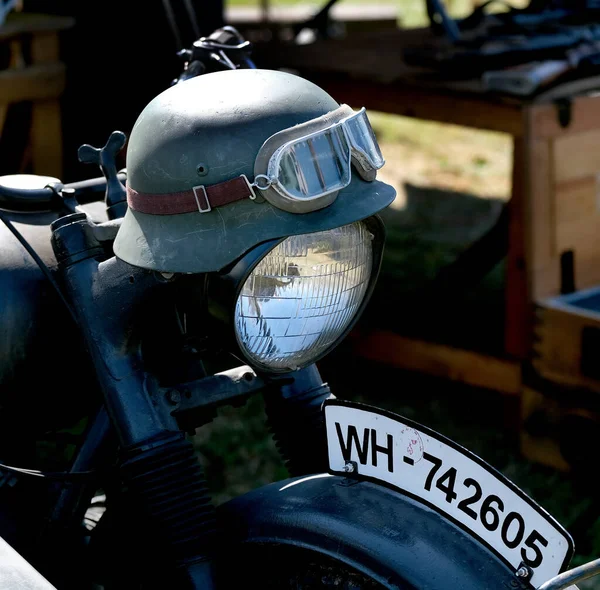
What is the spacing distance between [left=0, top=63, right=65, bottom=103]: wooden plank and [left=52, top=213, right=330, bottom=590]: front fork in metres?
2.02

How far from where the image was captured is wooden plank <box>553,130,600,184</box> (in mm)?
2666

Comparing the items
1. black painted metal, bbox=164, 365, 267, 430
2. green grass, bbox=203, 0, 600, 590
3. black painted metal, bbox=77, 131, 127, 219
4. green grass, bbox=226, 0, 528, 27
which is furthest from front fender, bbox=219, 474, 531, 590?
green grass, bbox=226, 0, 528, 27

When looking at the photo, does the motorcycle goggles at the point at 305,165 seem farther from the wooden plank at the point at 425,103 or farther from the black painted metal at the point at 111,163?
the wooden plank at the point at 425,103

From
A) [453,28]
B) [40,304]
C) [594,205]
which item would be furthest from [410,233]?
[40,304]

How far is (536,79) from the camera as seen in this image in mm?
2605

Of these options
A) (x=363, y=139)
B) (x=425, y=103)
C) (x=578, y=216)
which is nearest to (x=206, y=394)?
(x=363, y=139)

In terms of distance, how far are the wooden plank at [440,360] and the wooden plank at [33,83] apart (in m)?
1.27

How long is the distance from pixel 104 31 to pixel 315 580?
2501 millimetres

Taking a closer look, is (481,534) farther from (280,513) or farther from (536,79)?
(536,79)

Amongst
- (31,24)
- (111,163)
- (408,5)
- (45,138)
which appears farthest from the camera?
(408,5)

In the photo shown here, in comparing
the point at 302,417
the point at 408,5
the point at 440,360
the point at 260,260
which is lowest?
the point at 408,5

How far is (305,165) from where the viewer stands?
40.6 inches

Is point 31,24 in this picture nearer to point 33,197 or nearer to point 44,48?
point 44,48

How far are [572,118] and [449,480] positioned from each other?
178cm
